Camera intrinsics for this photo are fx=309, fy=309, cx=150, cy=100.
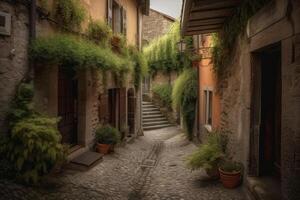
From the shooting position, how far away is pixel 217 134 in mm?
6938

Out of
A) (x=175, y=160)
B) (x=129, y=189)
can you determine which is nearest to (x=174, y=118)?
(x=175, y=160)

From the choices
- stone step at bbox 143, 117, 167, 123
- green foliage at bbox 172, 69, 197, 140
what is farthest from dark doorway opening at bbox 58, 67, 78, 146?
stone step at bbox 143, 117, 167, 123

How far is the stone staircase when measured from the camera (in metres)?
17.0

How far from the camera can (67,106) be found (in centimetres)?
727

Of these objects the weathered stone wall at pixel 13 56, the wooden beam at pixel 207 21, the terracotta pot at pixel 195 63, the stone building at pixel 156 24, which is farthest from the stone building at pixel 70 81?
the stone building at pixel 156 24

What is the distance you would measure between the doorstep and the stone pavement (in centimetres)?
34

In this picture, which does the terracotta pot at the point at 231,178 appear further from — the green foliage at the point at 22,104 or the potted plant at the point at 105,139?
the potted plant at the point at 105,139

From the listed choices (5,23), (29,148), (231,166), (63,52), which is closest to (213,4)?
(63,52)

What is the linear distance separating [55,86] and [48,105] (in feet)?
1.53

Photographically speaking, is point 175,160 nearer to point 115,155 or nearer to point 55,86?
point 115,155

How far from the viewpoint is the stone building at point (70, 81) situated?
480 cm

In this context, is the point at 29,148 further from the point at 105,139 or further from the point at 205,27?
the point at 205,27

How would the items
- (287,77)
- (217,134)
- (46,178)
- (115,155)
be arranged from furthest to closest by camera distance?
1. (115,155)
2. (217,134)
3. (46,178)
4. (287,77)

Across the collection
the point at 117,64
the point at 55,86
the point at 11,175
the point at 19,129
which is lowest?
the point at 11,175
